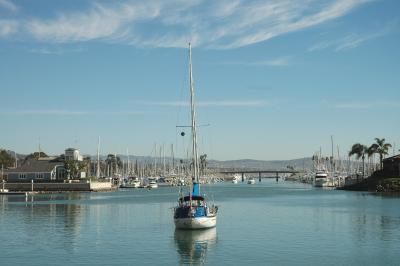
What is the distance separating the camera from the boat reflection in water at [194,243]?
45.0m

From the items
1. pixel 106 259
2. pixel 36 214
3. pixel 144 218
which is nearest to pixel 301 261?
pixel 106 259

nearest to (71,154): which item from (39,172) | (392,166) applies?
(39,172)

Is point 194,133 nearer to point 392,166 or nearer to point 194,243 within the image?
point 194,243

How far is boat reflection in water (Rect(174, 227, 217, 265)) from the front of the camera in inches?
1773

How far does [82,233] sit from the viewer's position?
61312mm

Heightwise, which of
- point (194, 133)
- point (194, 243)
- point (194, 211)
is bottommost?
point (194, 243)

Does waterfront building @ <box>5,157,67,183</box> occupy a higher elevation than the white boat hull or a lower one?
higher

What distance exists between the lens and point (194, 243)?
52.5m

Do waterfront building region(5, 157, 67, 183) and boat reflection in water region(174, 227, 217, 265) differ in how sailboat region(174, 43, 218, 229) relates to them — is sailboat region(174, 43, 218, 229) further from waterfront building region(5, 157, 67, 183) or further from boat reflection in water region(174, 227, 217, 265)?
waterfront building region(5, 157, 67, 183)

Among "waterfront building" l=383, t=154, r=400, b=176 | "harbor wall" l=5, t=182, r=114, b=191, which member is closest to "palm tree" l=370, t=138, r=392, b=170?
"waterfront building" l=383, t=154, r=400, b=176

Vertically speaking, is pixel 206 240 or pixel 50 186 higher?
pixel 50 186

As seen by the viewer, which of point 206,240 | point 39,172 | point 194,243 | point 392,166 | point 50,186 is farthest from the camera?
point 39,172

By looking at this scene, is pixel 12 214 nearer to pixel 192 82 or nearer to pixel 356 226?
pixel 192 82

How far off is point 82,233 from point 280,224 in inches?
967
